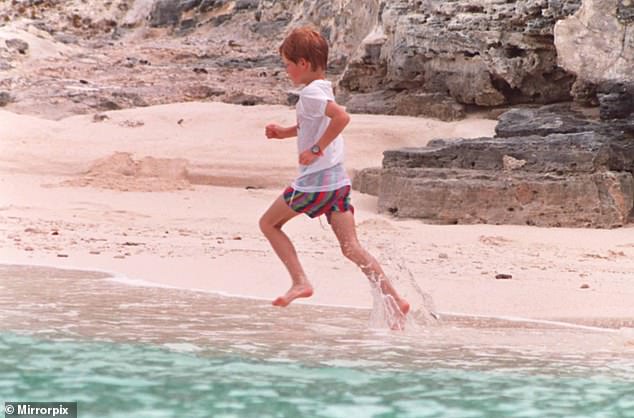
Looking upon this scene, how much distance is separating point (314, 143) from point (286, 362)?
1.17 metres

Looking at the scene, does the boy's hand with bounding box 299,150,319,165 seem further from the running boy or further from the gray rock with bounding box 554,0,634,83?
the gray rock with bounding box 554,0,634,83

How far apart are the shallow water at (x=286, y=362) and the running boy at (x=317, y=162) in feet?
0.97

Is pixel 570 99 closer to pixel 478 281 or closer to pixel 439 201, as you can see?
pixel 439 201

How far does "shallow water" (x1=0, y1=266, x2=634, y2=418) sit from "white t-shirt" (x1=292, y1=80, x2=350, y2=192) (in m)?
0.58

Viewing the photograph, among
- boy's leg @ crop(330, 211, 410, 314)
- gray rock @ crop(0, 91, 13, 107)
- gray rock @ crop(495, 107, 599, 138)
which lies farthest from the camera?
gray rock @ crop(0, 91, 13, 107)

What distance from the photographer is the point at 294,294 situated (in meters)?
4.54

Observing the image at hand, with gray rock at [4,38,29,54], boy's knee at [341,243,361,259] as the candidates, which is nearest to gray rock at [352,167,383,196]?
boy's knee at [341,243,361,259]

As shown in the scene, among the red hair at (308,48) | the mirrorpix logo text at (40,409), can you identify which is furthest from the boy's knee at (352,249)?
the mirrorpix logo text at (40,409)

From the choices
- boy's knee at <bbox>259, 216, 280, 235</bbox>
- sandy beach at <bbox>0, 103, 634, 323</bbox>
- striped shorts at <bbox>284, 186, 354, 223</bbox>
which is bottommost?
sandy beach at <bbox>0, 103, 634, 323</bbox>

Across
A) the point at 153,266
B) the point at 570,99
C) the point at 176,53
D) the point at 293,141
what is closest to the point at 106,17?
the point at 176,53

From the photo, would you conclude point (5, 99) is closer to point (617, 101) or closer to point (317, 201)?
point (617, 101)

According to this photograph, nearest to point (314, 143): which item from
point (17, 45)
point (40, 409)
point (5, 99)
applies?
point (40, 409)

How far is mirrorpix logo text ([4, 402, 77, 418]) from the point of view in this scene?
8.98 feet

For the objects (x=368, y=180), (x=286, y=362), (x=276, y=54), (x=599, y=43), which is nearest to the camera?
(x=286, y=362)
